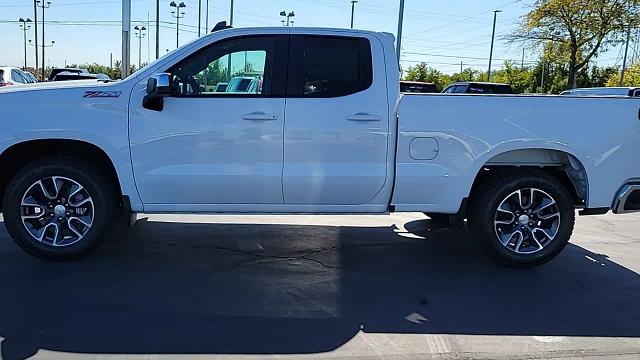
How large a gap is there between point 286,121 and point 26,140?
2215 mm

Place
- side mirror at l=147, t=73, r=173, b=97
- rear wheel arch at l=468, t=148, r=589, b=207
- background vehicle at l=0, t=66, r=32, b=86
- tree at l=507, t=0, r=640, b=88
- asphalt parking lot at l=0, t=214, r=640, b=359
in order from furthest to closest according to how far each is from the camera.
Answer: tree at l=507, t=0, r=640, b=88, background vehicle at l=0, t=66, r=32, b=86, rear wheel arch at l=468, t=148, r=589, b=207, side mirror at l=147, t=73, r=173, b=97, asphalt parking lot at l=0, t=214, r=640, b=359

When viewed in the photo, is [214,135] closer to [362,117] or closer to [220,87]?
[220,87]

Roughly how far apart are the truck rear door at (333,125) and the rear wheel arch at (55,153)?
1603 millimetres

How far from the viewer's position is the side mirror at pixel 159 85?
4891 mm

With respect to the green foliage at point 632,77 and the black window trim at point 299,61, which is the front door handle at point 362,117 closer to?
the black window trim at point 299,61

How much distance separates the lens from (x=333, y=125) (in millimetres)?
5211

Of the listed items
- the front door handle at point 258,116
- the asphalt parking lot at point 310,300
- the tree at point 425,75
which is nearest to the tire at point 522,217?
the asphalt parking lot at point 310,300

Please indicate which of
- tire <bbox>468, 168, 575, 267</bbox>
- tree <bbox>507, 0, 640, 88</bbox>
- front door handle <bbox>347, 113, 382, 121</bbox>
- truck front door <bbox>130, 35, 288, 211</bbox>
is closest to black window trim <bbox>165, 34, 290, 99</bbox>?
truck front door <bbox>130, 35, 288, 211</bbox>

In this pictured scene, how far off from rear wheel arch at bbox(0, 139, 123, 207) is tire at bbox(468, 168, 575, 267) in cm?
337

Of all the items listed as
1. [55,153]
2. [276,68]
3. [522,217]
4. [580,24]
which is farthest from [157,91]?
[580,24]

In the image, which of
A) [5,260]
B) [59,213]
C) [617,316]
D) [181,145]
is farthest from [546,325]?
[5,260]

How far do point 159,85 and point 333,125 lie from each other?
152cm

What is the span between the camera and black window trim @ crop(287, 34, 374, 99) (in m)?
5.26

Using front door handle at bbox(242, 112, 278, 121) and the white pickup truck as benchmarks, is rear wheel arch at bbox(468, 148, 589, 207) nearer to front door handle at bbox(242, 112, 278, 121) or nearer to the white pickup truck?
the white pickup truck
